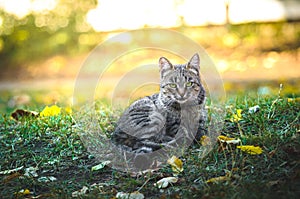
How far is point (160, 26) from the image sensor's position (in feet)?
28.8

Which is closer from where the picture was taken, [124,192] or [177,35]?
[124,192]

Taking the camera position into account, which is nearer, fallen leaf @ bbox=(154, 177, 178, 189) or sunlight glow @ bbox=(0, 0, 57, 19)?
fallen leaf @ bbox=(154, 177, 178, 189)

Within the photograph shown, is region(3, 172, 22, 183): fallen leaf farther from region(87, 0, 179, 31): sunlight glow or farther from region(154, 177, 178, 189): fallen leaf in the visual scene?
region(87, 0, 179, 31): sunlight glow

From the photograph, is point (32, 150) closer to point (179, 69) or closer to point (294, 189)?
point (179, 69)

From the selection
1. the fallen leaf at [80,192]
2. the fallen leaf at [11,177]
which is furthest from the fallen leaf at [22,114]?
the fallen leaf at [80,192]

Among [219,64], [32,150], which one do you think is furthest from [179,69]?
[219,64]

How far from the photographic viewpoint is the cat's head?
3.56 metres

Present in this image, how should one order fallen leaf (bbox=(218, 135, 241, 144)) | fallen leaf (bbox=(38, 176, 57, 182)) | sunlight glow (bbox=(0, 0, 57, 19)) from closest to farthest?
fallen leaf (bbox=(38, 176, 57, 182))
fallen leaf (bbox=(218, 135, 241, 144))
sunlight glow (bbox=(0, 0, 57, 19))

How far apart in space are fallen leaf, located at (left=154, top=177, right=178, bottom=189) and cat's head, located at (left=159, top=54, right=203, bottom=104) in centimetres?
81

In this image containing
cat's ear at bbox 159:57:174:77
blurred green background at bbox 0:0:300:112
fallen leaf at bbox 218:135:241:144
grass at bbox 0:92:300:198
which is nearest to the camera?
grass at bbox 0:92:300:198

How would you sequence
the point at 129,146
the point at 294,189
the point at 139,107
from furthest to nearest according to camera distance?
the point at 139,107
the point at 129,146
the point at 294,189

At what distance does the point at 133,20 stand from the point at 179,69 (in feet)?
17.7

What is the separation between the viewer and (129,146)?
354 centimetres

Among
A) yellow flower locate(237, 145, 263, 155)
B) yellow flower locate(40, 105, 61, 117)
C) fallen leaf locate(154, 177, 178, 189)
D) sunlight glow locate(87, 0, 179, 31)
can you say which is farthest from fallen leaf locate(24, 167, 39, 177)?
sunlight glow locate(87, 0, 179, 31)
